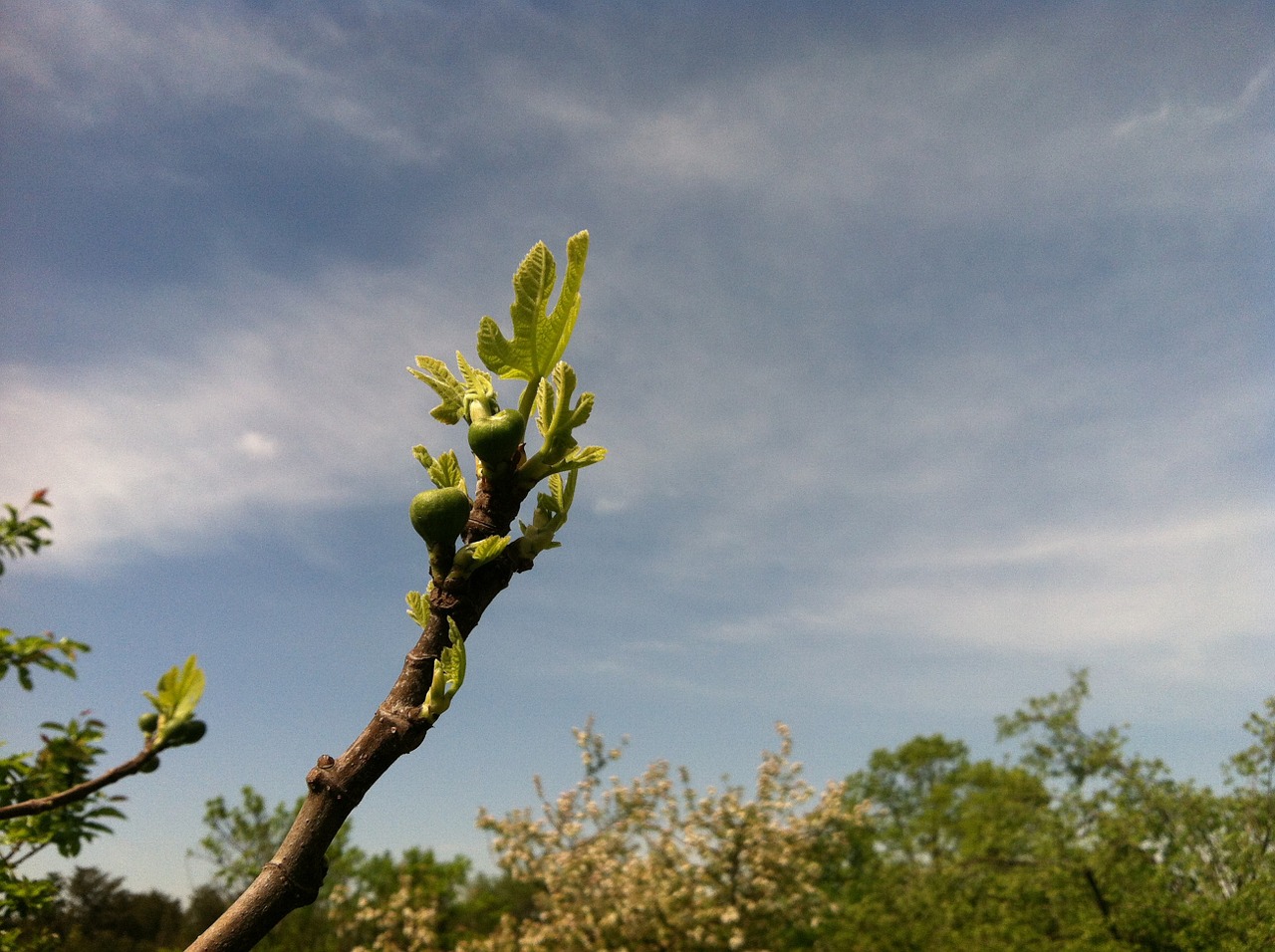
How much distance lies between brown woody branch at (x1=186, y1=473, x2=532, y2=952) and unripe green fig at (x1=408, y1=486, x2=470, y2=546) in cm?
7

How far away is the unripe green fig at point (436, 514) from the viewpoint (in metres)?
1.30

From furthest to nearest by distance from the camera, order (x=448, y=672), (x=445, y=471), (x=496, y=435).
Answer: (x=445, y=471) → (x=496, y=435) → (x=448, y=672)

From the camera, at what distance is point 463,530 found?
1.37 meters

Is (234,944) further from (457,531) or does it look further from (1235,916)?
(1235,916)

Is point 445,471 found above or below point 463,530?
above

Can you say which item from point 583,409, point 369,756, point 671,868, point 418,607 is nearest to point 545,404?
point 583,409

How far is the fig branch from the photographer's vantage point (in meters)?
1.06

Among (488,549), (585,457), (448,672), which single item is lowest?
(448,672)

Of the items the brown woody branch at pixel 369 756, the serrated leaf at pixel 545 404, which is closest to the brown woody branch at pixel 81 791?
the brown woody branch at pixel 369 756

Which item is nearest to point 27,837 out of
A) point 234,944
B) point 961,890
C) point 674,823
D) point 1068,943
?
point 234,944

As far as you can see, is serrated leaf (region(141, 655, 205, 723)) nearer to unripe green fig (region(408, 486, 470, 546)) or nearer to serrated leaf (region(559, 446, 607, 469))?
unripe green fig (region(408, 486, 470, 546))

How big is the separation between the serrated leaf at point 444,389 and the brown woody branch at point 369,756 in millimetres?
187

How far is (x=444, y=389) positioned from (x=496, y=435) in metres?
0.24

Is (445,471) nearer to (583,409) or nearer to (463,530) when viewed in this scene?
(463,530)
